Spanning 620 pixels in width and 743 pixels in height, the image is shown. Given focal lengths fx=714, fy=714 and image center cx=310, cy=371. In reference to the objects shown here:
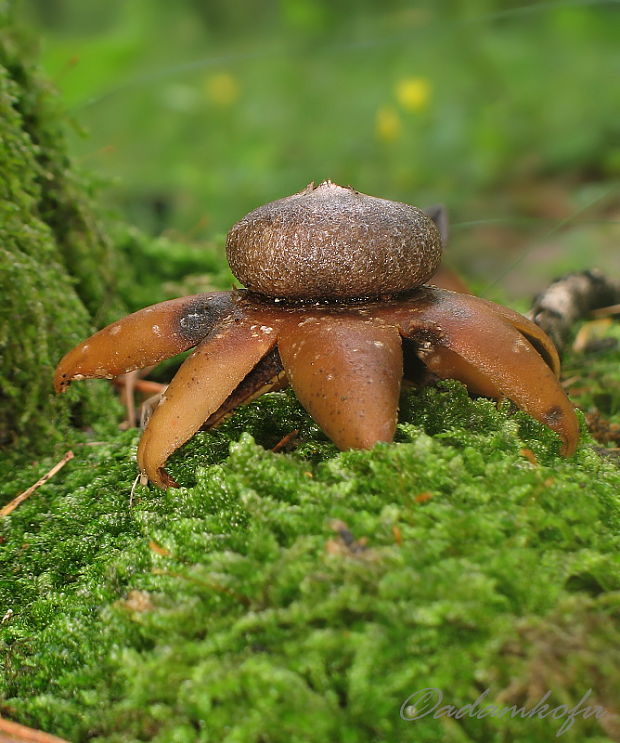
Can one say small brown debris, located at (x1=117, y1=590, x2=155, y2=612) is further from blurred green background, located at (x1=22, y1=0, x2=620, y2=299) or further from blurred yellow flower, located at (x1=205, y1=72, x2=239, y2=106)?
blurred yellow flower, located at (x1=205, y1=72, x2=239, y2=106)

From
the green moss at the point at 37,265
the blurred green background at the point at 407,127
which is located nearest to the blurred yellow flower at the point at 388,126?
the blurred green background at the point at 407,127

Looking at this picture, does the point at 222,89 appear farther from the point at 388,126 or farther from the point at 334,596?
the point at 334,596

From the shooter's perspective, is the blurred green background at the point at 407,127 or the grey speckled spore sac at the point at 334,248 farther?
the blurred green background at the point at 407,127

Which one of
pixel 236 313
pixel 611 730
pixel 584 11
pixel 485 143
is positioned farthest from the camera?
pixel 584 11

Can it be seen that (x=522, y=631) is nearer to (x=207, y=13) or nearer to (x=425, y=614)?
(x=425, y=614)

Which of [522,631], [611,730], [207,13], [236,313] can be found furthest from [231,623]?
[207,13]

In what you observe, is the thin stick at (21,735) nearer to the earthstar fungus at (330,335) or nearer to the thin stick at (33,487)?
the earthstar fungus at (330,335)

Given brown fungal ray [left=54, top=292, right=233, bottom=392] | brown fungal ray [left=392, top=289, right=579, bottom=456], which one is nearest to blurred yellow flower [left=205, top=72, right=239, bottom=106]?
brown fungal ray [left=54, top=292, right=233, bottom=392]
